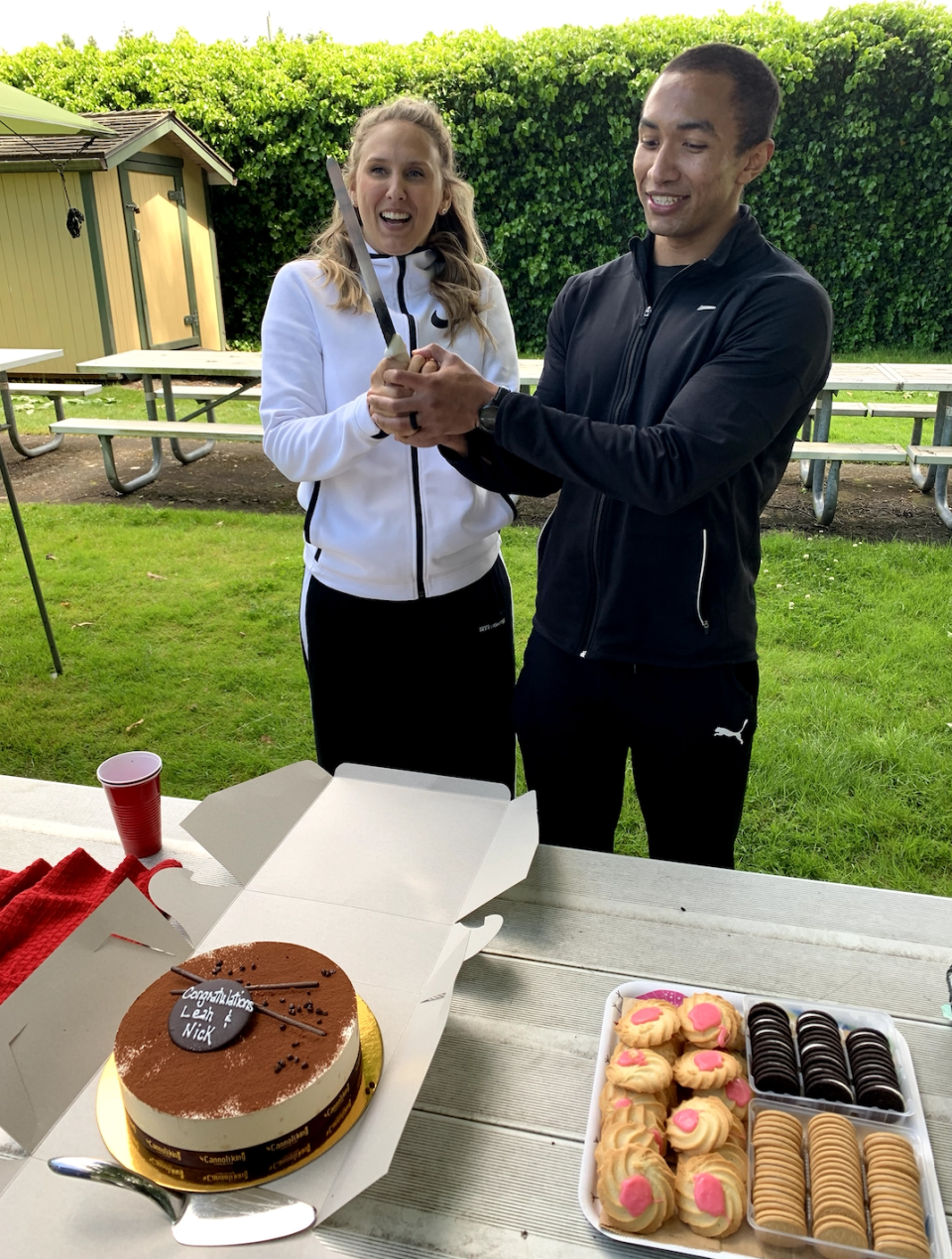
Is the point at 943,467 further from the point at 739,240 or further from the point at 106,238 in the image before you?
the point at 106,238

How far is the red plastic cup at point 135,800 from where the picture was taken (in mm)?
1407

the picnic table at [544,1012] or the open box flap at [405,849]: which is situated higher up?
the open box flap at [405,849]

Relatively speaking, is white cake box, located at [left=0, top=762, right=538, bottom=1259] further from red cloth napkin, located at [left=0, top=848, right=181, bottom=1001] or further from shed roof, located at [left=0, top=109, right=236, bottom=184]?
shed roof, located at [left=0, top=109, right=236, bottom=184]

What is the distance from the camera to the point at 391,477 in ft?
6.41

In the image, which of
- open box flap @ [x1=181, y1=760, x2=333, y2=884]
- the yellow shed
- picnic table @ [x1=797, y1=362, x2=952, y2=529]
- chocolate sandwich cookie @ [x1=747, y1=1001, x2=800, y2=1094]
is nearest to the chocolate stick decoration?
open box flap @ [x1=181, y1=760, x2=333, y2=884]

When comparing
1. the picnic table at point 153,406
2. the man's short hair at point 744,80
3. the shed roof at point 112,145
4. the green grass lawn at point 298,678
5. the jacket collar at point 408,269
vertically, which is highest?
the shed roof at point 112,145

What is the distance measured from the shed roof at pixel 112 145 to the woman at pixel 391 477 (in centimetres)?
761

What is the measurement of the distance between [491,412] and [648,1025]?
40.2 inches

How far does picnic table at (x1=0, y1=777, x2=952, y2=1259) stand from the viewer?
0.84 m

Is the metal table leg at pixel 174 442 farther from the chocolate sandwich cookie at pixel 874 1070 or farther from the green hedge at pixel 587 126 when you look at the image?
the chocolate sandwich cookie at pixel 874 1070

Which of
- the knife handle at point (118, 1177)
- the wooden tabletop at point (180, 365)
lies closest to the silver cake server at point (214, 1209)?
the knife handle at point (118, 1177)

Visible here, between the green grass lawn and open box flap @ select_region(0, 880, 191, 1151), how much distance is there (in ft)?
6.51

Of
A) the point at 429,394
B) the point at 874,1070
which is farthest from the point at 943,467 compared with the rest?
the point at 874,1070

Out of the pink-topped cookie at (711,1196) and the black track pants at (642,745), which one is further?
the black track pants at (642,745)
